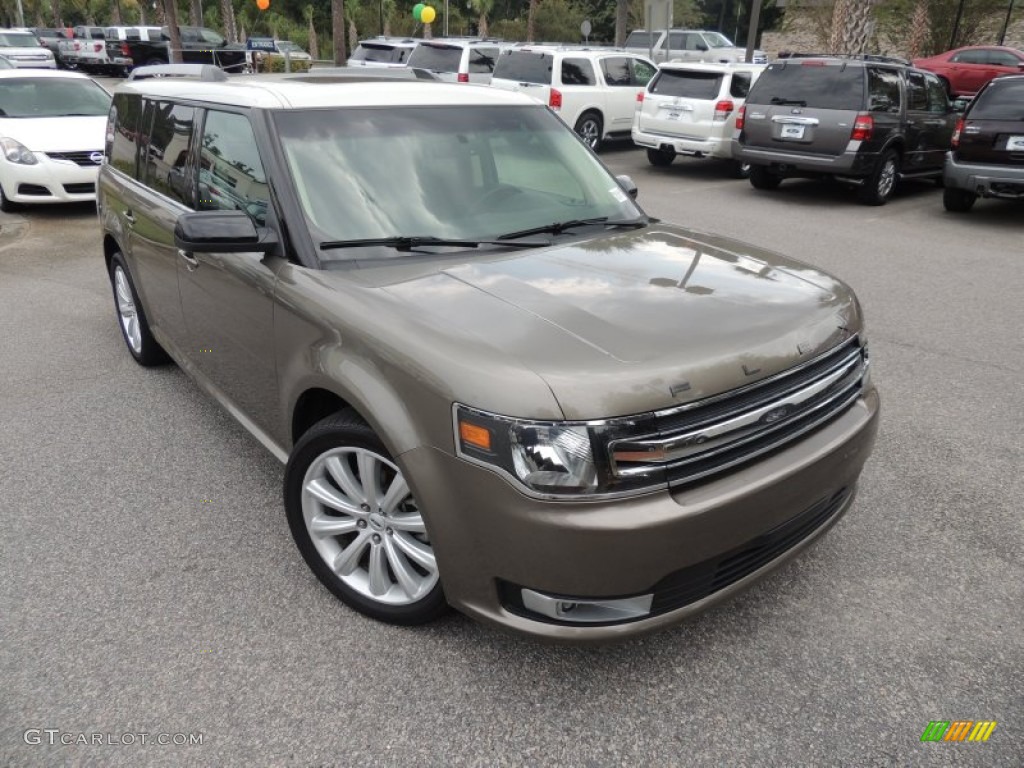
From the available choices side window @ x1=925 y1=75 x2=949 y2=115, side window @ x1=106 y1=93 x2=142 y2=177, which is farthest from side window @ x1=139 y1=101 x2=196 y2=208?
side window @ x1=925 y1=75 x2=949 y2=115

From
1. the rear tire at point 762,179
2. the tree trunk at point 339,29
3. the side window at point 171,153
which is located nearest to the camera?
the side window at point 171,153

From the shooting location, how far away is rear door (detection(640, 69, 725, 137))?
13.1 metres

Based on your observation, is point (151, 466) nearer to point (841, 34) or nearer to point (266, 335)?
point (266, 335)

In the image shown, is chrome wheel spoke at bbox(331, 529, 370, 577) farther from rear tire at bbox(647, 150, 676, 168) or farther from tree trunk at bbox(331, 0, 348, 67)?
tree trunk at bbox(331, 0, 348, 67)

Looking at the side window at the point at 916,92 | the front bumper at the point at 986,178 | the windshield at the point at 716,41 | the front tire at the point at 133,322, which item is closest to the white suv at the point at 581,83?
the side window at the point at 916,92

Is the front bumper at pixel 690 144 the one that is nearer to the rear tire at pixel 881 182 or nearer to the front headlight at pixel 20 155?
the rear tire at pixel 881 182

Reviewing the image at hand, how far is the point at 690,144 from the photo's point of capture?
1323 cm

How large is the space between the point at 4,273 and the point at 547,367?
24.6 ft

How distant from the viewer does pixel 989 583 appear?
3146mm

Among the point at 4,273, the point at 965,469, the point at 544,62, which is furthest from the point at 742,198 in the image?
the point at 4,273

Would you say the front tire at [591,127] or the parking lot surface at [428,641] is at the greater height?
the front tire at [591,127]

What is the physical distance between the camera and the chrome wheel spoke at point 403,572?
2727 mm

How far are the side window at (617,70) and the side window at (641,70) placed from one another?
0.23m

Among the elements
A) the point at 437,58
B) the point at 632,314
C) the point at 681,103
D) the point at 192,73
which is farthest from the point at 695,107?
the point at 632,314
